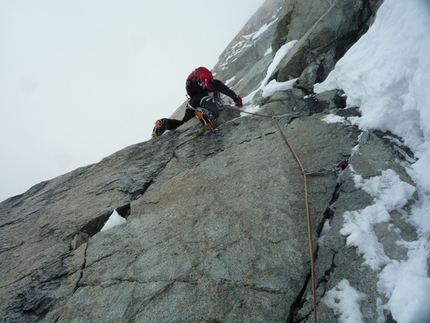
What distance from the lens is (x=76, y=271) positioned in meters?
3.90

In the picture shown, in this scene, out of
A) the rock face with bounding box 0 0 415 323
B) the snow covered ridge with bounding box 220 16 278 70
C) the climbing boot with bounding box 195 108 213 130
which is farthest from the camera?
the snow covered ridge with bounding box 220 16 278 70

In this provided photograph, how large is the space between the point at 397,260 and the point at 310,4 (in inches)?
373

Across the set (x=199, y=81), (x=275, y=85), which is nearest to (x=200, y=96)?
(x=199, y=81)

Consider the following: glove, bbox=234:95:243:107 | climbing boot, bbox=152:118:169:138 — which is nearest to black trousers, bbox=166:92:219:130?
climbing boot, bbox=152:118:169:138

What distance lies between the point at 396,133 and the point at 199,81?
5446mm

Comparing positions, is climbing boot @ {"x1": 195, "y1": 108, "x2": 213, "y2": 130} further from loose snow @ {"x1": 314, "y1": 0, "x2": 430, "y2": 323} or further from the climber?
loose snow @ {"x1": 314, "y1": 0, "x2": 430, "y2": 323}

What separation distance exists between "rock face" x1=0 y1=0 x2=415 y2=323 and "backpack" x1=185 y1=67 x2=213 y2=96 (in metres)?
1.67

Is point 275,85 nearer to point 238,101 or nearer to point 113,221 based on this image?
point 238,101

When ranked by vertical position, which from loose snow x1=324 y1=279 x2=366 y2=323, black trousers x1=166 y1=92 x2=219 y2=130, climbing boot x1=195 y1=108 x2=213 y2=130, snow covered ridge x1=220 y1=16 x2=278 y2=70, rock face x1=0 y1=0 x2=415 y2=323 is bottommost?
loose snow x1=324 y1=279 x2=366 y2=323

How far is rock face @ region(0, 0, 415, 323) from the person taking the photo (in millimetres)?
2939

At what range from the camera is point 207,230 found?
3.84 meters

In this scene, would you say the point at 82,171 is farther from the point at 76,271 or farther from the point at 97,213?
the point at 76,271

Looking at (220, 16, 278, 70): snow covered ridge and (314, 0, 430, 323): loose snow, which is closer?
(314, 0, 430, 323): loose snow

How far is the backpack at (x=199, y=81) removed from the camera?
7.70 meters
